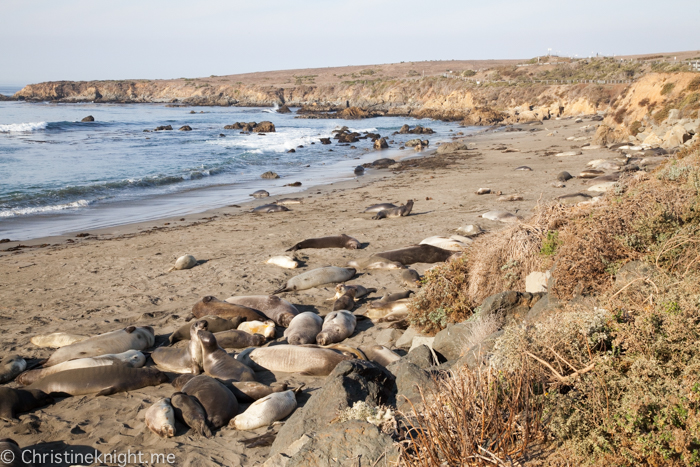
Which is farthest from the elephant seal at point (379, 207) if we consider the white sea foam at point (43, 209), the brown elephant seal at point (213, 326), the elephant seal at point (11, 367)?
the white sea foam at point (43, 209)

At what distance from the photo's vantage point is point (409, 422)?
121 inches

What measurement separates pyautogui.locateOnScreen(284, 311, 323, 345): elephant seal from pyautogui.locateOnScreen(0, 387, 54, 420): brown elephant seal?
2.77 m

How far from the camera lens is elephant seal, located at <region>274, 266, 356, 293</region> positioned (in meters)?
8.34

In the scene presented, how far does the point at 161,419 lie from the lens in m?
4.41

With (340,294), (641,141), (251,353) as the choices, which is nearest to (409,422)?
(251,353)

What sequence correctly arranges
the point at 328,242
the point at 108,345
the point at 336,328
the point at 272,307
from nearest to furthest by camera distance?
the point at 108,345 → the point at 336,328 → the point at 272,307 → the point at 328,242

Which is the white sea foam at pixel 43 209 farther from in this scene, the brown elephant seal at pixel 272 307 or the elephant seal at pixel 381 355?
the elephant seal at pixel 381 355

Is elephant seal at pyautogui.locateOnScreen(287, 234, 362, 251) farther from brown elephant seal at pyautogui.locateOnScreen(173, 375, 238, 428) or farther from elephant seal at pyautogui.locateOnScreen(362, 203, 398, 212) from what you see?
brown elephant seal at pyautogui.locateOnScreen(173, 375, 238, 428)

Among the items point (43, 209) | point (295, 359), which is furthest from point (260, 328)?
point (43, 209)

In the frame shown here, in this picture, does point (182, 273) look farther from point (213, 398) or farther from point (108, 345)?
point (213, 398)

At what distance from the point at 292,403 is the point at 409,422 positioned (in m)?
1.88

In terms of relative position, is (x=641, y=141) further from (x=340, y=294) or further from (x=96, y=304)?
(x=96, y=304)

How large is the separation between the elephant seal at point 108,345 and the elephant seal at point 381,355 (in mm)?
3006

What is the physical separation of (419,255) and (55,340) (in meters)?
6.08
